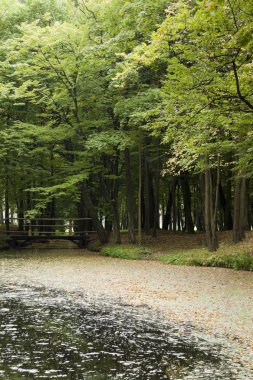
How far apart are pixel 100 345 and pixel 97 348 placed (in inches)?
6.0

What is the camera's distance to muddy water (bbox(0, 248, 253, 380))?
5.18 meters

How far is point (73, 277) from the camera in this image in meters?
13.3

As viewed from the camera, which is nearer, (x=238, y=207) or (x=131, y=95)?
(x=238, y=207)

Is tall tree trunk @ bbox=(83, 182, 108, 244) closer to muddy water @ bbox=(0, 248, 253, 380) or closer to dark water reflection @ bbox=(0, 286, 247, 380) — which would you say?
muddy water @ bbox=(0, 248, 253, 380)

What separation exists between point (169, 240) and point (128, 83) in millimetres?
9173

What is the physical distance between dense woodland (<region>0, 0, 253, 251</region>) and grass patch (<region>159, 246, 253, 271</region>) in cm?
81

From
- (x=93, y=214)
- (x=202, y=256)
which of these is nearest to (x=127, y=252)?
(x=202, y=256)

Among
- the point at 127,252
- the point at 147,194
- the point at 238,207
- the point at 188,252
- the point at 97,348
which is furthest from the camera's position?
→ the point at 147,194

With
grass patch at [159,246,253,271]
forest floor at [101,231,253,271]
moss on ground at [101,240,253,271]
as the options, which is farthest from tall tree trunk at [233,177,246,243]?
grass patch at [159,246,253,271]

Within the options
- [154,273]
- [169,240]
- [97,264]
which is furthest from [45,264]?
[169,240]

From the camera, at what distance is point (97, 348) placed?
20.1 feet

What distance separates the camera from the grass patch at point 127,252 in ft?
61.6

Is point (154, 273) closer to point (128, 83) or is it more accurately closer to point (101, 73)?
point (128, 83)

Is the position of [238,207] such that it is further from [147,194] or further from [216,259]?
[147,194]
